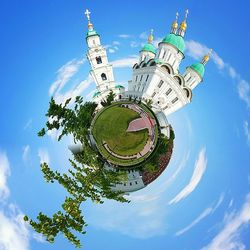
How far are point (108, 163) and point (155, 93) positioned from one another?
10.1 metres

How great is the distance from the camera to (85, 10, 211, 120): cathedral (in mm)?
36000

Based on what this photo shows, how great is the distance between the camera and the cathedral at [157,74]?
36000 mm

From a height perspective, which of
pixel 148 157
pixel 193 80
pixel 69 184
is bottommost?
pixel 69 184

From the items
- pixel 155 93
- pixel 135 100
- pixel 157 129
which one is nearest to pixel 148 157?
pixel 157 129

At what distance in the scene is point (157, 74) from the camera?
118ft

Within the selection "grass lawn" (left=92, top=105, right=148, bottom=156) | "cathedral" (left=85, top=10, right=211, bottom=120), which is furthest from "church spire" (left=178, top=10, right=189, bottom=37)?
"grass lawn" (left=92, top=105, right=148, bottom=156)

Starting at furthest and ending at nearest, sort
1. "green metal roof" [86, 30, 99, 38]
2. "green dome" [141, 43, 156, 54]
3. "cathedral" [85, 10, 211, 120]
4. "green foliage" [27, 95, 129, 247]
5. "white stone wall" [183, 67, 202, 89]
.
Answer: "green dome" [141, 43, 156, 54] → "white stone wall" [183, 67, 202, 89] → "green metal roof" [86, 30, 99, 38] → "cathedral" [85, 10, 211, 120] → "green foliage" [27, 95, 129, 247]

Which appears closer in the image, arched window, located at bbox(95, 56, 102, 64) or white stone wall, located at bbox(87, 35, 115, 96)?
white stone wall, located at bbox(87, 35, 115, 96)

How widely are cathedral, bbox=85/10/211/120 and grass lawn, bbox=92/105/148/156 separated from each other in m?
2.97

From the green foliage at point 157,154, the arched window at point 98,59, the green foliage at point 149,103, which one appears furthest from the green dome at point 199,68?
the green foliage at point 157,154

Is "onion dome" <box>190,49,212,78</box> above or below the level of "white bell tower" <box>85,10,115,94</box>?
below

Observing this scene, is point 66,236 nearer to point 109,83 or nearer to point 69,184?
point 69,184

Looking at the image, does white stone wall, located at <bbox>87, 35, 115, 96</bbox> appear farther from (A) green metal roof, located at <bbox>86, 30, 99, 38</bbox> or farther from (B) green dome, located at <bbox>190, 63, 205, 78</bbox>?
(B) green dome, located at <bbox>190, 63, 205, 78</bbox>

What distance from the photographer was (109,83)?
45.3 meters
